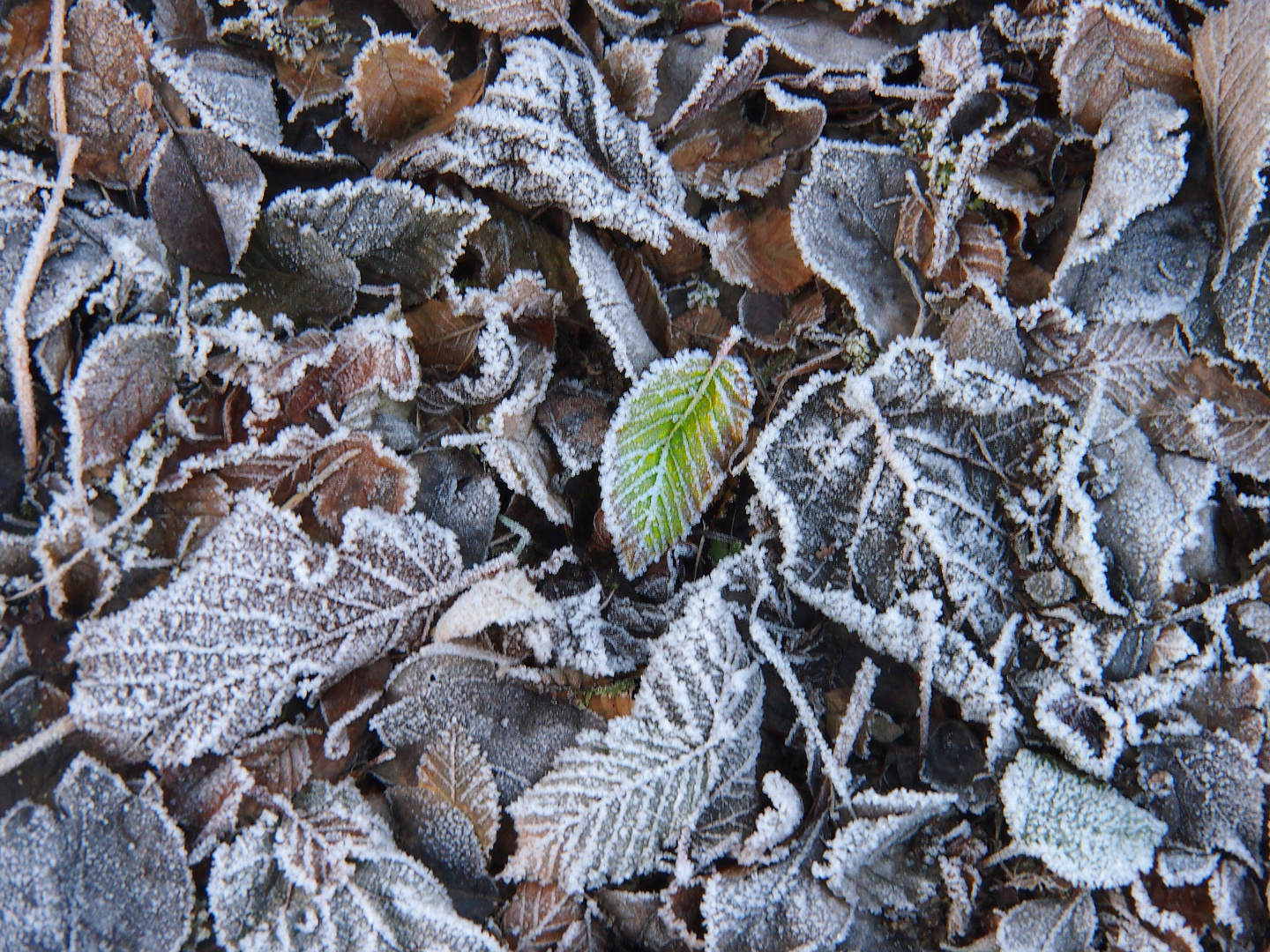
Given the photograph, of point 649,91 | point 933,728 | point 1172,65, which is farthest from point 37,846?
point 1172,65

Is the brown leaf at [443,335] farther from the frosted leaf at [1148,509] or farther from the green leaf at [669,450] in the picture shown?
the frosted leaf at [1148,509]

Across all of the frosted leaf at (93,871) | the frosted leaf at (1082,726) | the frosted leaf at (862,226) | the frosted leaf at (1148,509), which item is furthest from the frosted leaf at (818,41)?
the frosted leaf at (93,871)

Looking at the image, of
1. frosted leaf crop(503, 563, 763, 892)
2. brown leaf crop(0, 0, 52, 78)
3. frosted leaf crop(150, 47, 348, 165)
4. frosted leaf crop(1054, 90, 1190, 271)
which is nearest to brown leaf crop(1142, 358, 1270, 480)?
frosted leaf crop(1054, 90, 1190, 271)

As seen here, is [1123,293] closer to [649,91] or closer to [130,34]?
[649,91]

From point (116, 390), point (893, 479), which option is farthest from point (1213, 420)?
point (116, 390)

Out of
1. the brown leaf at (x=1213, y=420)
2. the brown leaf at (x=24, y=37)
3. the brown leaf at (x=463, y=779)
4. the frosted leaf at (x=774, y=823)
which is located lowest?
the frosted leaf at (x=774, y=823)

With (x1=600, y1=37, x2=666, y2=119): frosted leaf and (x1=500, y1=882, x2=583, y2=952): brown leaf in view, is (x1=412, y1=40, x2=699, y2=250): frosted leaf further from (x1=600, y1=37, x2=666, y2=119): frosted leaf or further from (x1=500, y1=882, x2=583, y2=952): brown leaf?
(x1=500, y1=882, x2=583, y2=952): brown leaf
